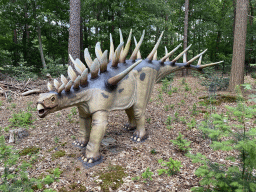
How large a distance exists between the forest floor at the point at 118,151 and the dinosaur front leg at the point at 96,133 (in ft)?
0.60

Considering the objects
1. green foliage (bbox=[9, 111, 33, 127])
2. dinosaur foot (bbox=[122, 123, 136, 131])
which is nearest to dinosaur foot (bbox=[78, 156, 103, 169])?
dinosaur foot (bbox=[122, 123, 136, 131])

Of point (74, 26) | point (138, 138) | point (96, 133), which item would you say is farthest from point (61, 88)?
point (74, 26)

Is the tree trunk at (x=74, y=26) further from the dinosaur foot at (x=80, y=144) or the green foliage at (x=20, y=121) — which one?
the dinosaur foot at (x=80, y=144)

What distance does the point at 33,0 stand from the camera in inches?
459

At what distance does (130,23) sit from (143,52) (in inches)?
128

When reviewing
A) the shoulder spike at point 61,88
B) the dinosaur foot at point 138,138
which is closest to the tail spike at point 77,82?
the shoulder spike at point 61,88

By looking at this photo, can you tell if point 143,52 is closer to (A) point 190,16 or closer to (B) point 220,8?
(A) point 190,16

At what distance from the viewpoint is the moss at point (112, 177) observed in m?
2.48

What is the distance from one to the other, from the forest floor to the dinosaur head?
1.01 meters

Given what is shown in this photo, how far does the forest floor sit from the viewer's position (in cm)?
255

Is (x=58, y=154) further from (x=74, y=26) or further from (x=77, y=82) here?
A: (x=74, y=26)

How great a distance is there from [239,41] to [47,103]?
7.02m

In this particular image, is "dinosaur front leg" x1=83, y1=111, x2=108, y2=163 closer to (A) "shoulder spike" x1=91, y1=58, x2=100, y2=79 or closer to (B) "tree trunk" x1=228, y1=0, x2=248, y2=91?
(A) "shoulder spike" x1=91, y1=58, x2=100, y2=79

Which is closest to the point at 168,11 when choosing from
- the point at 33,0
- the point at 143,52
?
the point at 143,52
